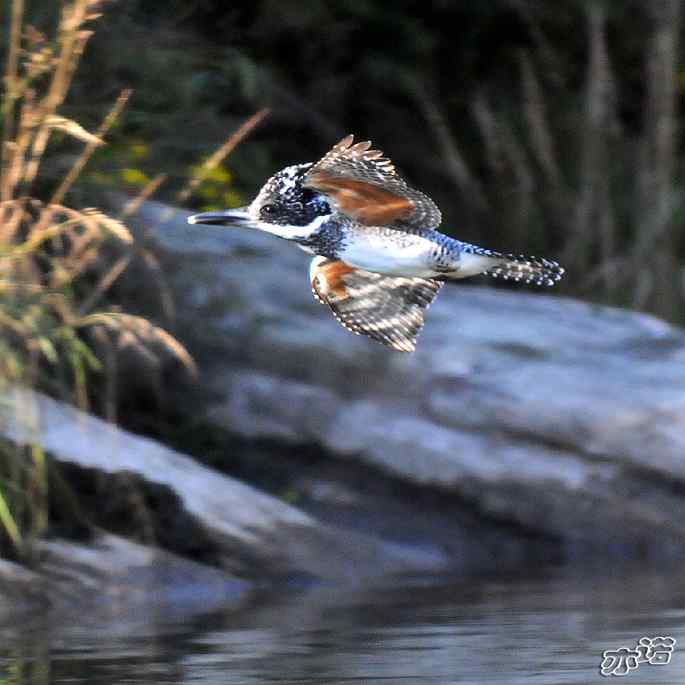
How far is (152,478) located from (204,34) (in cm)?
273

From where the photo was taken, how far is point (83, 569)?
659 cm

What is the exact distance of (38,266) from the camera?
6.81 m

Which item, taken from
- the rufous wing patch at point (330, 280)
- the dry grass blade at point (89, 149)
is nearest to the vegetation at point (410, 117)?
the dry grass blade at point (89, 149)

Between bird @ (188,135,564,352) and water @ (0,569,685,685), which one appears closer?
bird @ (188,135,564,352)

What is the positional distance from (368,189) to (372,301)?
49 cm

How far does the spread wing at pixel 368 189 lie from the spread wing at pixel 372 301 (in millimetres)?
263

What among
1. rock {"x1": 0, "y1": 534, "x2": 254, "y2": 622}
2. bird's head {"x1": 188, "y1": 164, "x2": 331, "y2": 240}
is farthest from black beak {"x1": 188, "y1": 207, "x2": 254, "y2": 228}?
rock {"x1": 0, "y1": 534, "x2": 254, "y2": 622}

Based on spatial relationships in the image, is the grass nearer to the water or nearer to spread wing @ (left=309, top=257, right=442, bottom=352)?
the water

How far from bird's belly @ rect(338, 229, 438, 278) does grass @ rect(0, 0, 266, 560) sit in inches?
40.2

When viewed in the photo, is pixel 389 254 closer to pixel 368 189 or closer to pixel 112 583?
pixel 368 189

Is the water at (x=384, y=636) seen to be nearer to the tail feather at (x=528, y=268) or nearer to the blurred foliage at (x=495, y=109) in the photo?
the tail feather at (x=528, y=268)

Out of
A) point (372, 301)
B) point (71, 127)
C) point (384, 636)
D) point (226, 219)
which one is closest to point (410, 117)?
point (71, 127)

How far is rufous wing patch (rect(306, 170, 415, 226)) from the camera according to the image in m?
4.59

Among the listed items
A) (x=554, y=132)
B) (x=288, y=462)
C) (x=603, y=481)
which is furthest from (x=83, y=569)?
(x=554, y=132)
